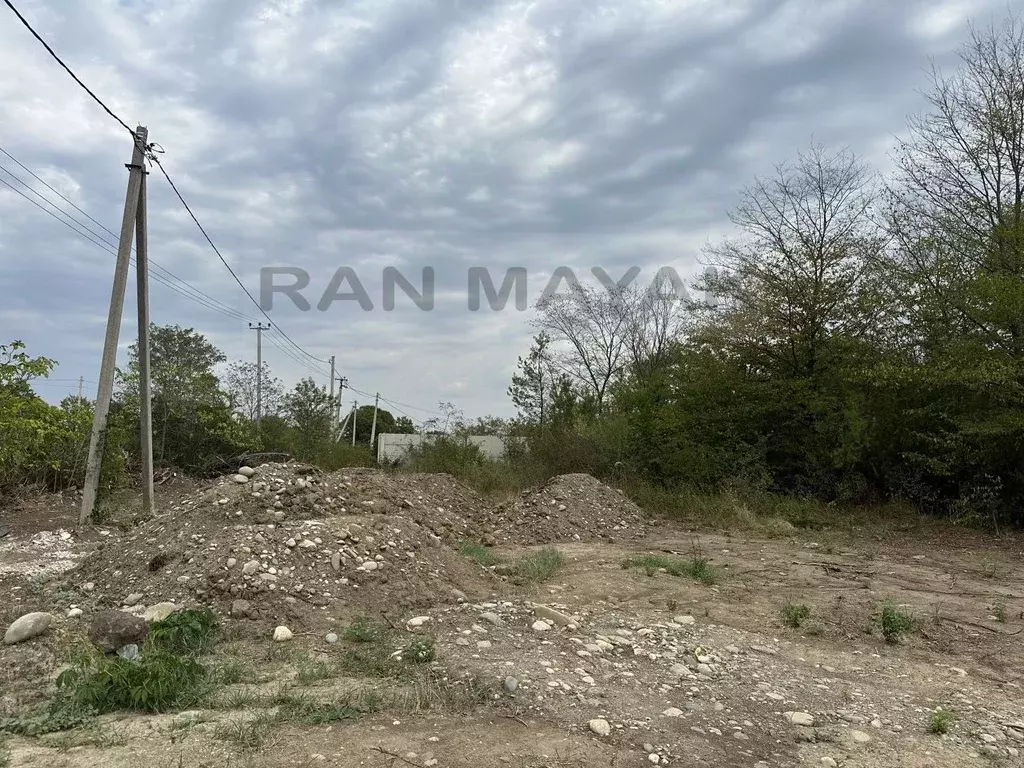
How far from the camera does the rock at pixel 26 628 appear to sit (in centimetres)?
434

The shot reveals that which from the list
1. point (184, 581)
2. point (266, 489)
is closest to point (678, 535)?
point (266, 489)

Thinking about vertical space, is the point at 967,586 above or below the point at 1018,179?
below

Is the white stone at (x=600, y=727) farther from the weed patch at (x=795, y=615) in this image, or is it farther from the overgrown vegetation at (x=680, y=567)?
the overgrown vegetation at (x=680, y=567)

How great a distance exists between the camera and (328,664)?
4.07 m

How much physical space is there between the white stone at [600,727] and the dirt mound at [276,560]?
7.78ft

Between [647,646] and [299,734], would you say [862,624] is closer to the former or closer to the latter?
[647,646]

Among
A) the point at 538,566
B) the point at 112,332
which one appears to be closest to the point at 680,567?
the point at 538,566

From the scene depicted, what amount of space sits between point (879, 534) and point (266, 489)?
861cm

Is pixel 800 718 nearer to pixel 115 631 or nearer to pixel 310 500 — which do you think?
pixel 115 631

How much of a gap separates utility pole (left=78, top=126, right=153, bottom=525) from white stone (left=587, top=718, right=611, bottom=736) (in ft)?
24.6

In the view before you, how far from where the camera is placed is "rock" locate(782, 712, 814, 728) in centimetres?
344

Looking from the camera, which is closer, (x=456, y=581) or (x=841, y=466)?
(x=456, y=581)

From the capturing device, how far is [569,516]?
10562 mm

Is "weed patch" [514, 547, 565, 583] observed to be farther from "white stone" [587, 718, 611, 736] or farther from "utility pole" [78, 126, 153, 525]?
"utility pole" [78, 126, 153, 525]
